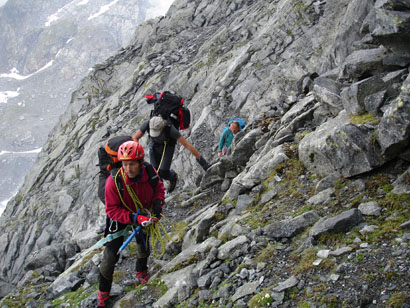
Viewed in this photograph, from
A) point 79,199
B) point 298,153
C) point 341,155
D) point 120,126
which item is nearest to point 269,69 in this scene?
point 298,153

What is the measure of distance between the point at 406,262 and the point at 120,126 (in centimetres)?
2533

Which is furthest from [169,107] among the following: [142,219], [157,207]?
[142,219]

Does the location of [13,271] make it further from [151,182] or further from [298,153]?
[298,153]

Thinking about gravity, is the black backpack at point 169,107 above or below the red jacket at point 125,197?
above

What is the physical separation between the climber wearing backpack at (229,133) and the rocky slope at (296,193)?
0.84 m

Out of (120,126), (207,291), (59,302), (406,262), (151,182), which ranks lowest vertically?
(406,262)

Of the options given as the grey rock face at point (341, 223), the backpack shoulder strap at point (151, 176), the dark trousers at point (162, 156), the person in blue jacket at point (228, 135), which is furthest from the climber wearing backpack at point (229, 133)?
the grey rock face at point (341, 223)

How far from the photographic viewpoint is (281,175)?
342 inches

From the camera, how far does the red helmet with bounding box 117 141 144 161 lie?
663 cm

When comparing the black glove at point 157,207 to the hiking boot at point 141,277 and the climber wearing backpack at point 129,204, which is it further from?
the hiking boot at point 141,277

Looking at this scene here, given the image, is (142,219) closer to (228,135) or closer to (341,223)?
(341,223)

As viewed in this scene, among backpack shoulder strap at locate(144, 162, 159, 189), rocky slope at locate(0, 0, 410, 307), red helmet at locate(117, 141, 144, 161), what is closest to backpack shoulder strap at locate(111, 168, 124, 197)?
red helmet at locate(117, 141, 144, 161)

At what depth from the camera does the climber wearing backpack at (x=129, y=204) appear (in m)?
6.79

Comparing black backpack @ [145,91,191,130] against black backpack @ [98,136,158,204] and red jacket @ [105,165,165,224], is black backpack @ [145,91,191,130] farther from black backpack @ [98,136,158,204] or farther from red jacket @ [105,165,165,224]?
red jacket @ [105,165,165,224]
